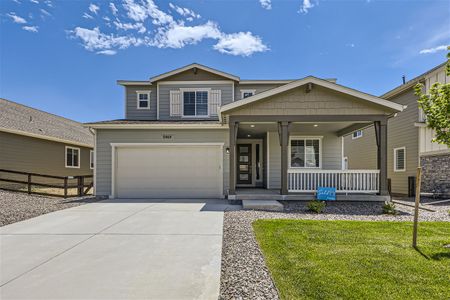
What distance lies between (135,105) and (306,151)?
9761mm

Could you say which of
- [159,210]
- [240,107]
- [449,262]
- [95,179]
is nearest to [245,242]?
[449,262]

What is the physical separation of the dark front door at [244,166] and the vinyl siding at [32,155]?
11.8 metres

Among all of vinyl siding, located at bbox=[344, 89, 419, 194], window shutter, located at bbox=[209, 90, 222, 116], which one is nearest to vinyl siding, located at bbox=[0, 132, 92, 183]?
window shutter, located at bbox=[209, 90, 222, 116]

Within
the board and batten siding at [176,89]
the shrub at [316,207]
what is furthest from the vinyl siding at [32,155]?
the shrub at [316,207]

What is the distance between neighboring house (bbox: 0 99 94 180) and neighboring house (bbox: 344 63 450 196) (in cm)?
1730

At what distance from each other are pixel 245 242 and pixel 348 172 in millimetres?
6387

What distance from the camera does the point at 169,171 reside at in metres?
10.7

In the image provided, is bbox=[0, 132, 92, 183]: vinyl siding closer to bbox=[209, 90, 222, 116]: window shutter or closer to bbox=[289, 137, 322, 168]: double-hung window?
bbox=[209, 90, 222, 116]: window shutter

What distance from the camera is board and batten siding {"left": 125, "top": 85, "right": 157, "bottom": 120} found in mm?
13828

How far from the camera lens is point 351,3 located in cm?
1006

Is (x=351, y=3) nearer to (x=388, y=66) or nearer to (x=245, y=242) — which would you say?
(x=388, y=66)

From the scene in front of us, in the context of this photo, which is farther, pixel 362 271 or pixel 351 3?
pixel 351 3

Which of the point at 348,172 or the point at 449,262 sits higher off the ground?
the point at 348,172

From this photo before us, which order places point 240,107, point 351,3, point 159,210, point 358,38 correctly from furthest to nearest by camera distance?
1. point 358,38
2. point 351,3
3. point 240,107
4. point 159,210
